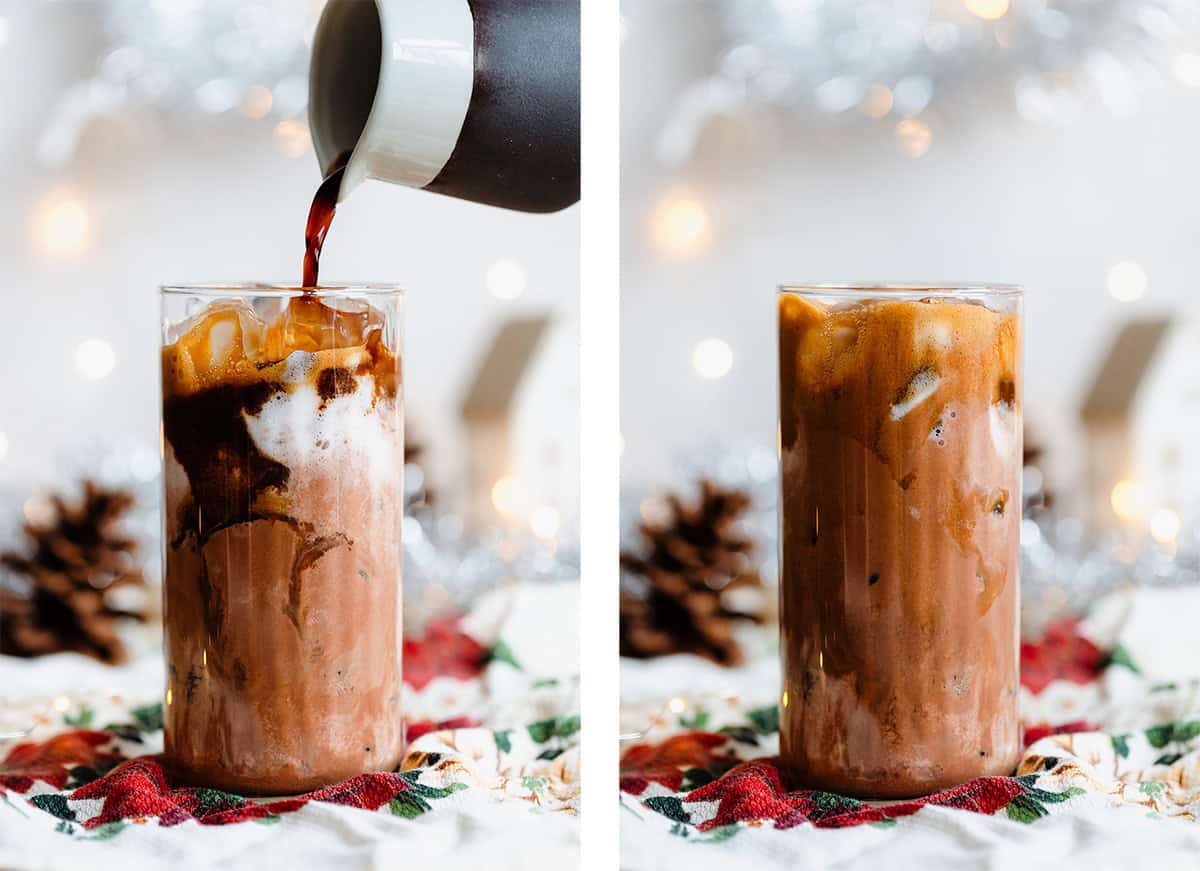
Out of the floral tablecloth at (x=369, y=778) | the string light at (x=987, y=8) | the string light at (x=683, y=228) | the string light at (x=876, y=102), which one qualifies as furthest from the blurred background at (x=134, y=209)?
the string light at (x=987, y=8)

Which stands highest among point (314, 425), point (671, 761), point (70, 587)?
point (314, 425)

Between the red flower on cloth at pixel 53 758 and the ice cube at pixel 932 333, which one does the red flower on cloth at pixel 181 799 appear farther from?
the ice cube at pixel 932 333

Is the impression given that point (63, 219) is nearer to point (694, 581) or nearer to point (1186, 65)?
point (694, 581)

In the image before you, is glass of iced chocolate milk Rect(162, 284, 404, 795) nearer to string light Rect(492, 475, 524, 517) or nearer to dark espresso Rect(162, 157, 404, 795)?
dark espresso Rect(162, 157, 404, 795)

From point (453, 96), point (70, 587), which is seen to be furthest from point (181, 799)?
point (453, 96)

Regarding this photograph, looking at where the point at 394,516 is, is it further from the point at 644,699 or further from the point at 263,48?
the point at 263,48

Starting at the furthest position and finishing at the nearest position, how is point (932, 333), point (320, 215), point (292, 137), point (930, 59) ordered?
1. point (930, 59)
2. point (292, 137)
3. point (320, 215)
4. point (932, 333)
